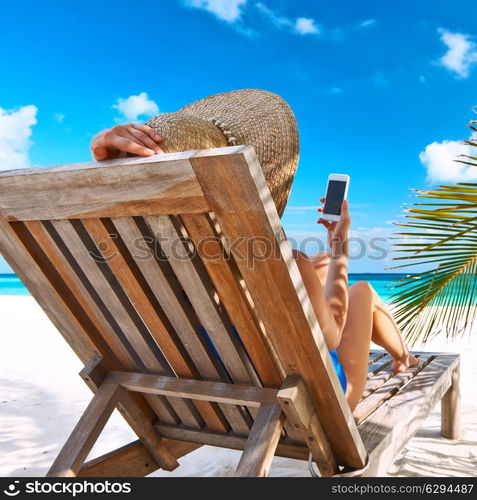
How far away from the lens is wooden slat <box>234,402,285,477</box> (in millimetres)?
1292

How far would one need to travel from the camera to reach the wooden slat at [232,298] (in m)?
1.22

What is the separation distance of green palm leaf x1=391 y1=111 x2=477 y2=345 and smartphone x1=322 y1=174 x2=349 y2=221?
38 centimetres

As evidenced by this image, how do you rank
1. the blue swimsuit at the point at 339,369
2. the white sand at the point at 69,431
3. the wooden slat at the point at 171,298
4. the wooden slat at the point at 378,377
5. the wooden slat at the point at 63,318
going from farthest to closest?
the white sand at the point at 69,431 < the wooden slat at the point at 378,377 < the blue swimsuit at the point at 339,369 < the wooden slat at the point at 63,318 < the wooden slat at the point at 171,298

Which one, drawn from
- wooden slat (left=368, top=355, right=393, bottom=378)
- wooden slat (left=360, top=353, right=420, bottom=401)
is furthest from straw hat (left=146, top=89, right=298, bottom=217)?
wooden slat (left=368, top=355, right=393, bottom=378)

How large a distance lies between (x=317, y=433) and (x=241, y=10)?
108 feet

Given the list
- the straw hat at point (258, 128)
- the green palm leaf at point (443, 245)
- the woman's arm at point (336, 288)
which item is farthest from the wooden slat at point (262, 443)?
the green palm leaf at point (443, 245)

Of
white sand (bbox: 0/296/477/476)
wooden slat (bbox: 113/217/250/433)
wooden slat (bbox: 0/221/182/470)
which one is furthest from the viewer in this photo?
white sand (bbox: 0/296/477/476)

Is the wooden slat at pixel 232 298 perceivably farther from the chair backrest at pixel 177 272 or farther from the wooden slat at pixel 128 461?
the wooden slat at pixel 128 461

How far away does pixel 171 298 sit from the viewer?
1.43 metres

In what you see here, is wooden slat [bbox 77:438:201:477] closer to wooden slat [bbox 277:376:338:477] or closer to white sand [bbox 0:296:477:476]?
white sand [bbox 0:296:477:476]

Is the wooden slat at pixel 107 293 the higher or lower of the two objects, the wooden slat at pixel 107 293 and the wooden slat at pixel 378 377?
the lower

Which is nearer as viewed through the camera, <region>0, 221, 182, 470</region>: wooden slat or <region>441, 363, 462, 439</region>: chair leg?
<region>0, 221, 182, 470</region>: wooden slat

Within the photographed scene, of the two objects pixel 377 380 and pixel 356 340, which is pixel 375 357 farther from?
pixel 356 340
